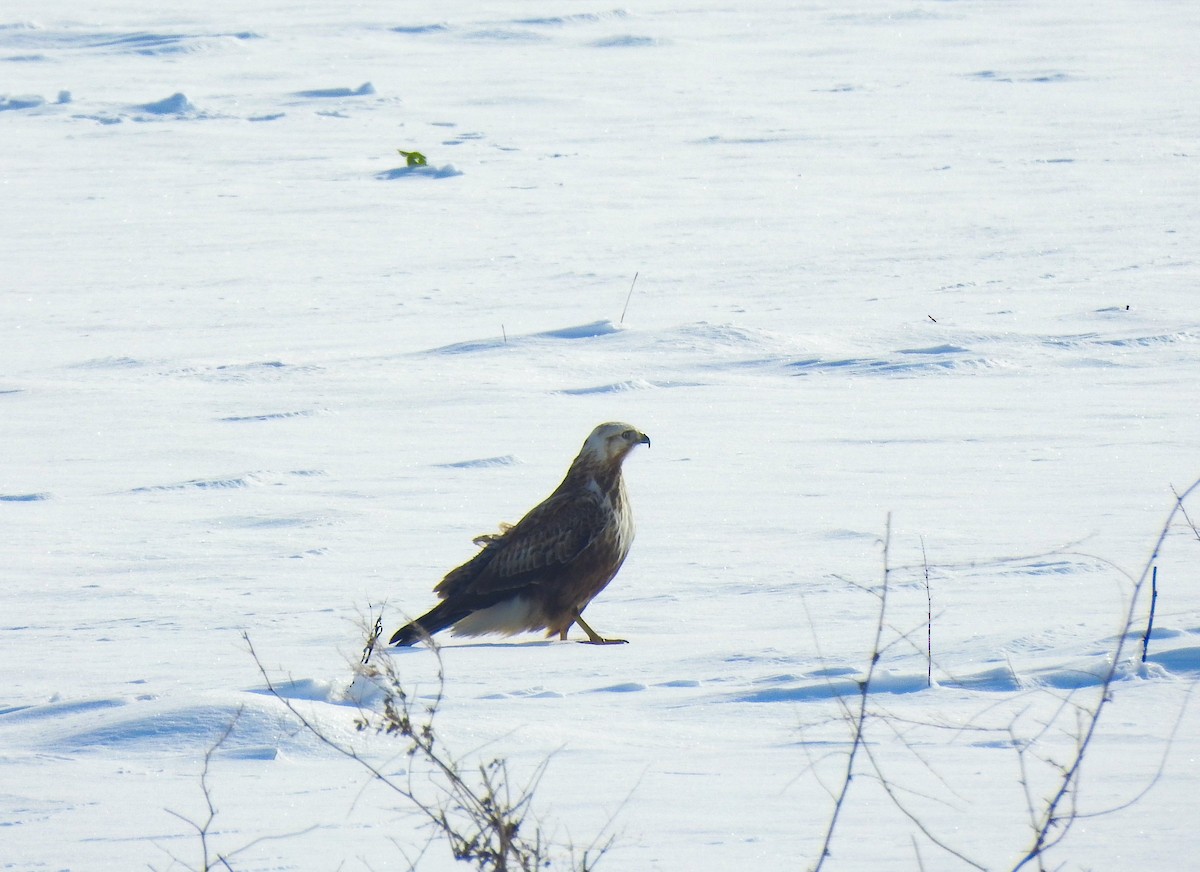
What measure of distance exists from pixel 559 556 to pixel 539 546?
7cm

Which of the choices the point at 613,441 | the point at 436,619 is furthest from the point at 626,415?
the point at 436,619

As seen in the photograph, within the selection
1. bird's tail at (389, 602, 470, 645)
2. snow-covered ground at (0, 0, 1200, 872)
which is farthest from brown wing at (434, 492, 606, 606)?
snow-covered ground at (0, 0, 1200, 872)

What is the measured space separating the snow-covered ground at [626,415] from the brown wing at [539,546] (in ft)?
0.69

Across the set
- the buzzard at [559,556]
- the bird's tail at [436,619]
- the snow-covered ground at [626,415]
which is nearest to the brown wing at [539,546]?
the buzzard at [559,556]

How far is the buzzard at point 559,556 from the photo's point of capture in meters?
5.16

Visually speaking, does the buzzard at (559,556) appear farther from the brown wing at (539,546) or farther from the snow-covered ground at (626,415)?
the snow-covered ground at (626,415)

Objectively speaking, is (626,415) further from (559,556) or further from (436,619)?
(436,619)

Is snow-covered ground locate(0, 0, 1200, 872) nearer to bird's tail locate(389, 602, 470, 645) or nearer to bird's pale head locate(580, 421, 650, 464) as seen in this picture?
bird's tail locate(389, 602, 470, 645)

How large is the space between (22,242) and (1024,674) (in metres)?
10.9

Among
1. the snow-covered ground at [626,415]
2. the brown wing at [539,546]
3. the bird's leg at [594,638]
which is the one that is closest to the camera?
the snow-covered ground at [626,415]

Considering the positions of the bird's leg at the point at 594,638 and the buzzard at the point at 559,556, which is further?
the buzzard at the point at 559,556

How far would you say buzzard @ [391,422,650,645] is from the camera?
203 inches

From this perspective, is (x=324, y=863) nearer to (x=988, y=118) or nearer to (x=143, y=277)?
(x=143, y=277)

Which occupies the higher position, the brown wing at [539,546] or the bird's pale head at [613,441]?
the bird's pale head at [613,441]
